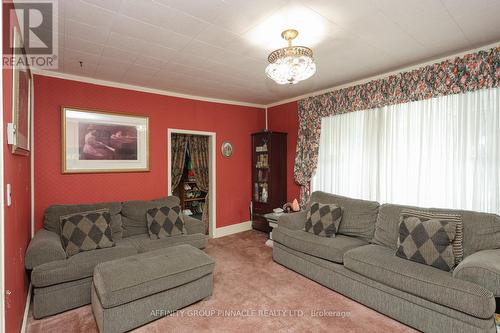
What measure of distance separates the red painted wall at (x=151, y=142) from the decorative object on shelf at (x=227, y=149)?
0.08 meters

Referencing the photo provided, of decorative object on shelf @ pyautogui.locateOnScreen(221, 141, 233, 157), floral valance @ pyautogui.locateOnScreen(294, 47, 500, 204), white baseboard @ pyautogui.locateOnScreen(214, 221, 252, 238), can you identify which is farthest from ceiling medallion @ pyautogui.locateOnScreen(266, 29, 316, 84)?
white baseboard @ pyautogui.locateOnScreen(214, 221, 252, 238)

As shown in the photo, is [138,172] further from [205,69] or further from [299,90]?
[299,90]

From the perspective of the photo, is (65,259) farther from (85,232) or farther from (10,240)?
(10,240)

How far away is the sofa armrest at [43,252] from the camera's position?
2.39 m

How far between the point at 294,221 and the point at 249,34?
2.48 metres

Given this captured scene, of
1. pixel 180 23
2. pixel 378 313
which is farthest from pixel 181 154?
pixel 378 313

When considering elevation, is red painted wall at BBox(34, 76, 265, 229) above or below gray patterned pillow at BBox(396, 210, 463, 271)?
above

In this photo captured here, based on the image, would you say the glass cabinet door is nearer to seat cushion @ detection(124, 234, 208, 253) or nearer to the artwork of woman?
seat cushion @ detection(124, 234, 208, 253)

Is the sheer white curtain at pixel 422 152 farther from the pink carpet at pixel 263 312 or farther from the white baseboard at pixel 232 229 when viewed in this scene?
the white baseboard at pixel 232 229

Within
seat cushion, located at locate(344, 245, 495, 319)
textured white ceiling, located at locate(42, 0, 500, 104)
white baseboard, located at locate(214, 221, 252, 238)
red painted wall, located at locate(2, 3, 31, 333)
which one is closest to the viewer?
red painted wall, located at locate(2, 3, 31, 333)

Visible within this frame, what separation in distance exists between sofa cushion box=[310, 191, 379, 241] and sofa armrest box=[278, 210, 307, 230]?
20.9 inches

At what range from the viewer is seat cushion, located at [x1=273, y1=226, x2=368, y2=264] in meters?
2.89

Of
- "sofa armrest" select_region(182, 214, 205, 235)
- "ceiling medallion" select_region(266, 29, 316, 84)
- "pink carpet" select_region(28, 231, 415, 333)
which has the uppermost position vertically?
"ceiling medallion" select_region(266, 29, 316, 84)

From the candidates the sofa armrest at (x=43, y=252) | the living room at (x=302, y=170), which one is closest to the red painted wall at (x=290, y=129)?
the living room at (x=302, y=170)
